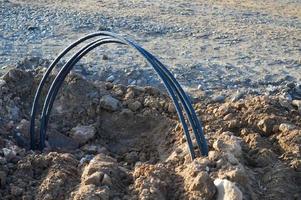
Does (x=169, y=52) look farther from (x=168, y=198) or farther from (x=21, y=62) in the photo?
(x=168, y=198)

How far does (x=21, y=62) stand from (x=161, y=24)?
9.39ft

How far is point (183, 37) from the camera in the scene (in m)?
8.54

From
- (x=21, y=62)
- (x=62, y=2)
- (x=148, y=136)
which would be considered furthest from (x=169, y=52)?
(x=62, y=2)

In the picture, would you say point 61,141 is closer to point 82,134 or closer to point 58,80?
point 82,134

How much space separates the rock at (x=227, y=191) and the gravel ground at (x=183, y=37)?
2649 mm

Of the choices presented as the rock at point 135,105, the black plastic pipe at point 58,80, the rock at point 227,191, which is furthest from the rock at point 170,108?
the rock at point 227,191

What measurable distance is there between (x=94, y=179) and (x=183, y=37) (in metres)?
4.75

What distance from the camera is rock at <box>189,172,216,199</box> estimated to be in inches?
153

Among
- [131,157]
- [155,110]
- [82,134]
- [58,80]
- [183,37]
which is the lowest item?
[131,157]

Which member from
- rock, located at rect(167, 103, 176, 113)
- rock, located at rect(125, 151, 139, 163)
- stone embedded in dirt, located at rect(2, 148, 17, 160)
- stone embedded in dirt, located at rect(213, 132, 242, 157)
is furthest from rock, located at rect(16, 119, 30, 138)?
stone embedded in dirt, located at rect(213, 132, 242, 157)

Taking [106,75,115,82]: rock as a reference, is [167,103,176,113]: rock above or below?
below

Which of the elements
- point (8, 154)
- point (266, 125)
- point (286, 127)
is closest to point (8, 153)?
point (8, 154)

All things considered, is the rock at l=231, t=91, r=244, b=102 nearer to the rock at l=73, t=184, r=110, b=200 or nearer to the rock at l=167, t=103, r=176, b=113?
the rock at l=167, t=103, r=176, b=113

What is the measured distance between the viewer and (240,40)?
8.43 m
